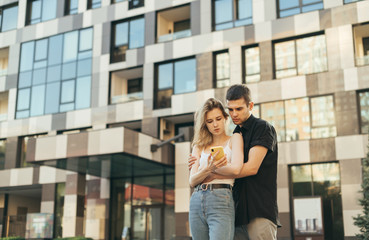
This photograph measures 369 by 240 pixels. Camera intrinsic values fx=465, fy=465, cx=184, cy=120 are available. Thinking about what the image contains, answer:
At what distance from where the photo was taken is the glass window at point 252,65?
24.8 metres

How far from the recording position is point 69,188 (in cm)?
2755

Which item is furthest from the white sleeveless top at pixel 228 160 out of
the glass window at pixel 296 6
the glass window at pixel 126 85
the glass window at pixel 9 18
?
the glass window at pixel 9 18

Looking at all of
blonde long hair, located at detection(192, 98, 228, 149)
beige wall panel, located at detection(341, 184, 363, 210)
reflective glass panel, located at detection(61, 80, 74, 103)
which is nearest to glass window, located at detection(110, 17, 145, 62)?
reflective glass panel, located at detection(61, 80, 74, 103)

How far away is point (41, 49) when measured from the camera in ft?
105

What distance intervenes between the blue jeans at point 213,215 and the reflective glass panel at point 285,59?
2044 centimetres

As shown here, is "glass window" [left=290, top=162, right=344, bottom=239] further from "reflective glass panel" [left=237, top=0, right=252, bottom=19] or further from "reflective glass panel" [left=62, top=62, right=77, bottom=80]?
"reflective glass panel" [left=62, top=62, right=77, bottom=80]

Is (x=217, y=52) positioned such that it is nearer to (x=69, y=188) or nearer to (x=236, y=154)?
(x=69, y=188)

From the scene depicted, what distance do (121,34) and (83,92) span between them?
439 cm

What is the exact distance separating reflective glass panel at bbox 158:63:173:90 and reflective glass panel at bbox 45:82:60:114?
7.48 metres

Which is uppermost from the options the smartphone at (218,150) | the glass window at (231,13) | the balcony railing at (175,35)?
the glass window at (231,13)

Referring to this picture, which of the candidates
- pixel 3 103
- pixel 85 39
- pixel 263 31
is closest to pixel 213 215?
pixel 263 31

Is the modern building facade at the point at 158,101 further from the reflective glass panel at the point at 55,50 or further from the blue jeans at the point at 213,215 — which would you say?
the blue jeans at the point at 213,215

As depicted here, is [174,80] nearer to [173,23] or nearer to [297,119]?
[173,23]

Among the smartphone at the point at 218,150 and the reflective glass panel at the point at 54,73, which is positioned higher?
the reflective glass panel at the point at 54,73
